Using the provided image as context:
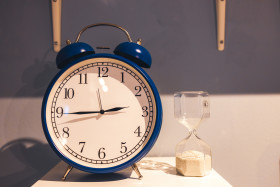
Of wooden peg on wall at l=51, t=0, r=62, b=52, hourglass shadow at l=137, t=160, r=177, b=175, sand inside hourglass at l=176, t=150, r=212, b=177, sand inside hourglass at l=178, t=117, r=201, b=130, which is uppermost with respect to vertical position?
wooden peg on wall at l=51, t=0, r=62, b=52

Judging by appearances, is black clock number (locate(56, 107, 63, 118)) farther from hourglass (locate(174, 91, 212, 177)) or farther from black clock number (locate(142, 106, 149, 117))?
hourglass (locate(174, 91, 212, 177))

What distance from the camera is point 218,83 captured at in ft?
3.38

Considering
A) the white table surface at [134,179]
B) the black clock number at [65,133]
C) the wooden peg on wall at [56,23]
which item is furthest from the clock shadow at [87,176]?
the wooden peg on wall at [56,23]

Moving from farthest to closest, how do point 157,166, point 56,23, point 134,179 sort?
point 56,23 → point 157,166 → point 134,179

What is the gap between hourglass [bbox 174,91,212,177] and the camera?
77 centimetres

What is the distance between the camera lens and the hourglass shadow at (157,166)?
0.83 m

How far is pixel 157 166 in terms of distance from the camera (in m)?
0.87

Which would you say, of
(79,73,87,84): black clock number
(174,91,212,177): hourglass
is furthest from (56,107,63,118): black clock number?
(174,91,212,177): hourglass

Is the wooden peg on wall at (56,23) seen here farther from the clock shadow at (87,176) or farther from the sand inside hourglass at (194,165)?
the sand inside hourglass at (194,165)

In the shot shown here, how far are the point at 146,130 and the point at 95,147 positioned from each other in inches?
6.2

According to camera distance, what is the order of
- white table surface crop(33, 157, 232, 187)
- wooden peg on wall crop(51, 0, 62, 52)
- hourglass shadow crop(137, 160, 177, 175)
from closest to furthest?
white table surface crop(33, 157, 232, 187) < hourglass shadow crop(137, 160, 177, 175) < wooden peg on wall crop(51, 0, 62, 52)

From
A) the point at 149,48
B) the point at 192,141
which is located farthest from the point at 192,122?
the point at 149,48

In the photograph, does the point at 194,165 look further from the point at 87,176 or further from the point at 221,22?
the point at 221,22

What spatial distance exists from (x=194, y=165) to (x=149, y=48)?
48 cm
